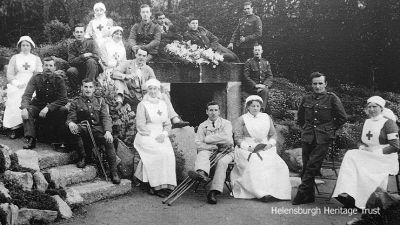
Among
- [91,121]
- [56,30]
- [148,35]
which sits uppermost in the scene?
[56,30]

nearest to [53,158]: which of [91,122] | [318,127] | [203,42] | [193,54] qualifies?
[91,122]

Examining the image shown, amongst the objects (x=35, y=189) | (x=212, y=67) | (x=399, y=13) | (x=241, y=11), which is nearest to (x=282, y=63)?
(x=241, y=11)

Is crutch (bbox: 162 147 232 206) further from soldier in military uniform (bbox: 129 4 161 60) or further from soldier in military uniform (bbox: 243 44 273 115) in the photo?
soldier in military uniform (bbox: 129 4 161 60)

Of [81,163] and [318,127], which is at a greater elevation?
[318,127]

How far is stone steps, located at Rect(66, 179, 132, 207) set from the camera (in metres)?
6.43

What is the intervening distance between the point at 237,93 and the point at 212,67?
3.07 feet

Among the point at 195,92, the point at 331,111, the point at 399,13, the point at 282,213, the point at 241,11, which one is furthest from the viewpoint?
the point at 241,11

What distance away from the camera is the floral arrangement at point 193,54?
34.2 feet

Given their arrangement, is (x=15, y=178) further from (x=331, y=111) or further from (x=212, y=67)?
(x=212, y=67)

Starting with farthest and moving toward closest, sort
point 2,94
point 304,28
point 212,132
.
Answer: point 304,28 < point 2,94 < point 212,132

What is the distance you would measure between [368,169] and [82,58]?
5.61 meters

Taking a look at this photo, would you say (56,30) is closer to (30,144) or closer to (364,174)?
(30,144)

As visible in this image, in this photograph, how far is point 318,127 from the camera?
709cm

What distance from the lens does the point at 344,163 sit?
677 centimetres
